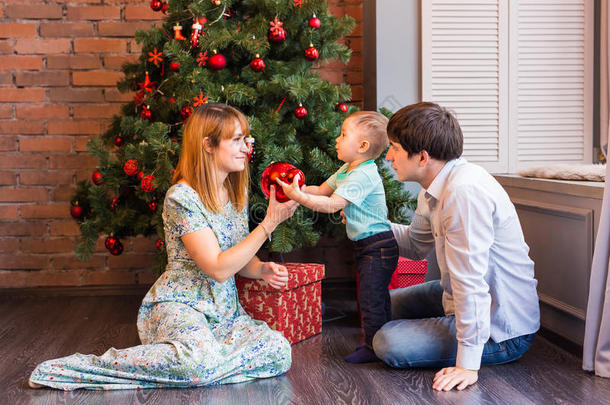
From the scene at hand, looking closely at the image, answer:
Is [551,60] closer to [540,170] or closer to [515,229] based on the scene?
[540,170]

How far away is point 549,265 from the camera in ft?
8.44

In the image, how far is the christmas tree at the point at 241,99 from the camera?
259 cm

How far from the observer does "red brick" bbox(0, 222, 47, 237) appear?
3498 mm

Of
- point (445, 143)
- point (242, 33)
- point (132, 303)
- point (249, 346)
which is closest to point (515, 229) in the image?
point (445, 143)

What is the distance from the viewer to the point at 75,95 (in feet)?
11.4

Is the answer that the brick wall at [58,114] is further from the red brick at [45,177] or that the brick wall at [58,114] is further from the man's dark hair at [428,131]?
the man's dark hair at [428,131]

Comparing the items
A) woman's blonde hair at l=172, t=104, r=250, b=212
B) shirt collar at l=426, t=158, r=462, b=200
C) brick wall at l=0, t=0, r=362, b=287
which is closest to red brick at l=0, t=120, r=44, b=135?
brick wall at l=0, t=0, r=362, b=287

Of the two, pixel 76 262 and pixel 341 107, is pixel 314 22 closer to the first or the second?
pixel 341 107

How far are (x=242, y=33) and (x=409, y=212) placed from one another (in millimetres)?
1194

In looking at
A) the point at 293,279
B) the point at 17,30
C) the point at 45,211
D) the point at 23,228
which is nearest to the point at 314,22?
the point at 293,279

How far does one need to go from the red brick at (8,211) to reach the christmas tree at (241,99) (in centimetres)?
77

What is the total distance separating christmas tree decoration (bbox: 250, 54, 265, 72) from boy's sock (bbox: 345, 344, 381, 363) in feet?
3.81

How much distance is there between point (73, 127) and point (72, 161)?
0.61 feet

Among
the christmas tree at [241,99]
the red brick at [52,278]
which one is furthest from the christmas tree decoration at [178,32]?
the red brick at [52,278]
